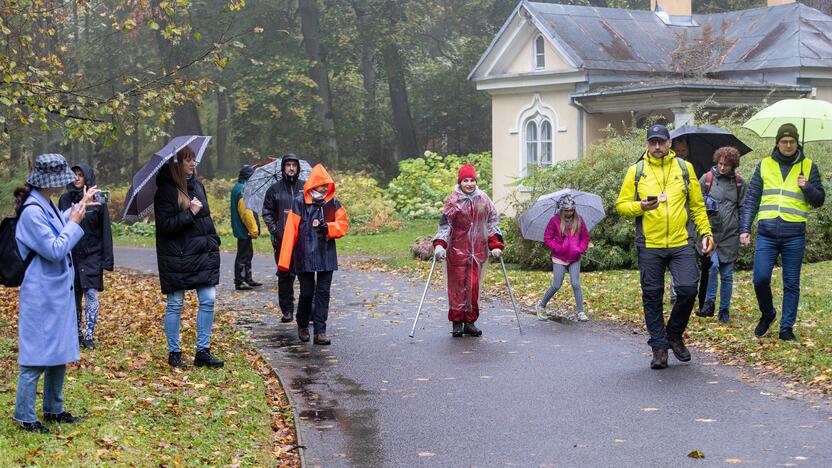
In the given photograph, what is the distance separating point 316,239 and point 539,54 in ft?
62.2

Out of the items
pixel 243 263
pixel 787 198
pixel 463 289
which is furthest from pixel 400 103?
pixel 787 198

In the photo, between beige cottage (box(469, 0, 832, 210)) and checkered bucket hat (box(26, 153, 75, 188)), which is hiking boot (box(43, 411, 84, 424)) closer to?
checkered bucket hat (box(26, 153, 75, 188))

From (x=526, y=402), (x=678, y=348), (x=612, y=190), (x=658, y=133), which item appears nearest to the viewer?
(x=526, y=402)

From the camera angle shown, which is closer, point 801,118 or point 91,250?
point 91,250

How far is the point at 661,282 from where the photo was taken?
9.80m

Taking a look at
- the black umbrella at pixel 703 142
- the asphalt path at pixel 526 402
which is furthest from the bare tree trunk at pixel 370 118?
the asphalt path at pixel 526 402

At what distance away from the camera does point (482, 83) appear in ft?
101

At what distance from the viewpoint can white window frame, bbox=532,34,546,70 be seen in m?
29.2

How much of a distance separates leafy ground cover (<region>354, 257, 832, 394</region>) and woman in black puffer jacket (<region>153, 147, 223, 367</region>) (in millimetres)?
4713

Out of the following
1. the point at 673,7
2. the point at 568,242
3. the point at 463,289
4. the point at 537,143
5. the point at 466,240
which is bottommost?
the point at 463,289

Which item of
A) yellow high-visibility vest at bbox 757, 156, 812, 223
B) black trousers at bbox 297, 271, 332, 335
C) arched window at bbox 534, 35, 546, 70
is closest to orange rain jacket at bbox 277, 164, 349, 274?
black trousers at bbox 297, 271, 332, 335

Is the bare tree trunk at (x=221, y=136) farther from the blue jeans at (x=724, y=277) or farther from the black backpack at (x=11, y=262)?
the black backpack at (x=11, y=262)

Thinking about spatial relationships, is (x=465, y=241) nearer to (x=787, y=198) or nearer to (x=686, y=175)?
(x=686, y=175)

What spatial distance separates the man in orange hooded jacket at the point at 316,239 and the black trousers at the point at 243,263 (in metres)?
5.58
